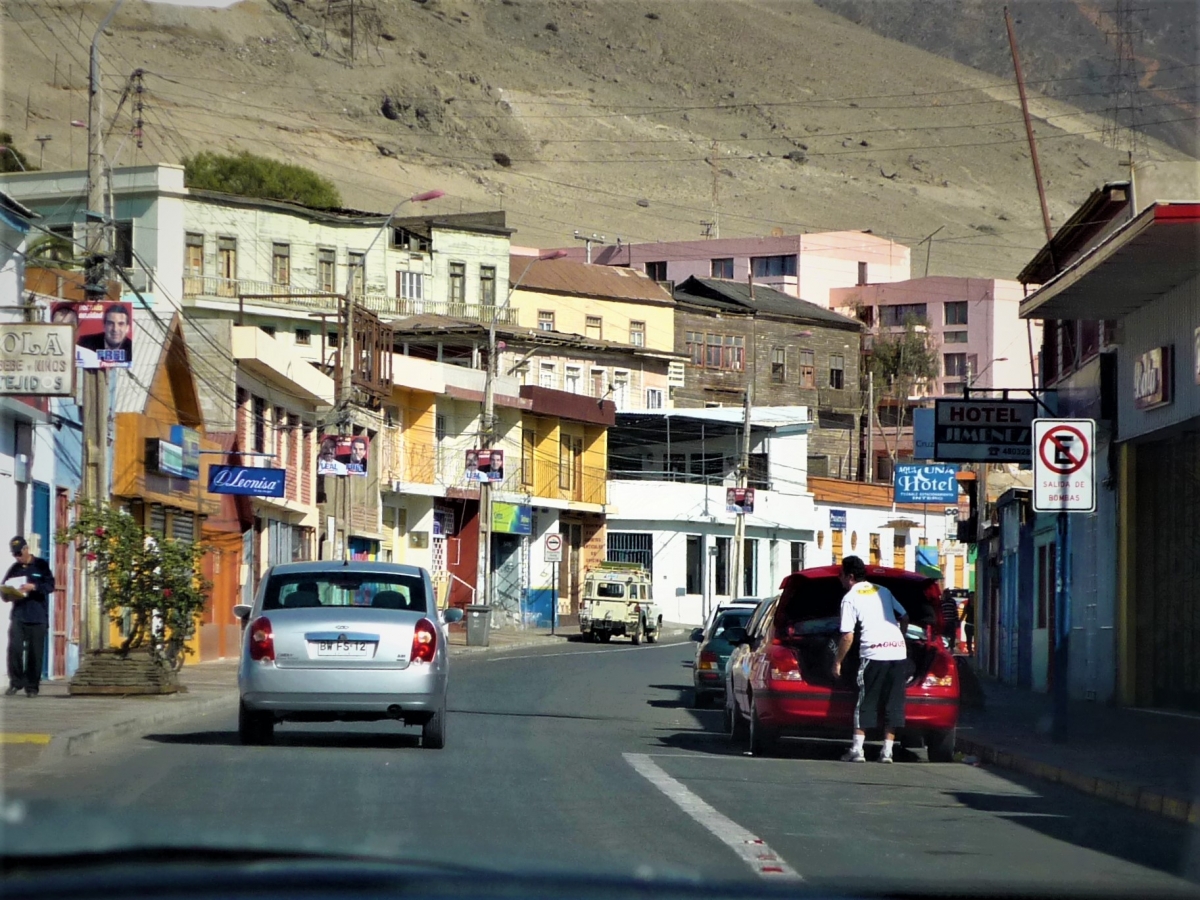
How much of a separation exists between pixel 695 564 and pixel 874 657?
58.9 meters

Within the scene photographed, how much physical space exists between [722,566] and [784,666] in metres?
59.8

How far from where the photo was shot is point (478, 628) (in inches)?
1900

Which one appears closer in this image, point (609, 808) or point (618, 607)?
point (609, 808)

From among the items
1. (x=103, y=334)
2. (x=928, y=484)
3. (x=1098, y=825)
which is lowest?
(x=1098, y=825)

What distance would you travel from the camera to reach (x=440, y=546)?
212 ft

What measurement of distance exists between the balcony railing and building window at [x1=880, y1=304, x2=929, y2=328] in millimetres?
36717

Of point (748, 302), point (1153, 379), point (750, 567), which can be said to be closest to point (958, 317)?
point (748, 302)

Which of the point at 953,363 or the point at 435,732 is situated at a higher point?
the point at 953,363

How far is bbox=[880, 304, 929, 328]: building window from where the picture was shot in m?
110

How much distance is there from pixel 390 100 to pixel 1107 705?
17113cm

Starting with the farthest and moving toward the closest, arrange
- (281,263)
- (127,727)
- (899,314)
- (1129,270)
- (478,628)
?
(899,314), (281,263), (478,628), (1129,270), (127,727)

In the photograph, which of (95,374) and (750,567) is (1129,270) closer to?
(95,374)

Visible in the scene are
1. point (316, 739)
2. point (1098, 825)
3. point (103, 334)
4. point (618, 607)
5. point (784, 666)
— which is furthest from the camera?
point (618, 607)

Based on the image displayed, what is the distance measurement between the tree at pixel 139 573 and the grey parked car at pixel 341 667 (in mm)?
6487
